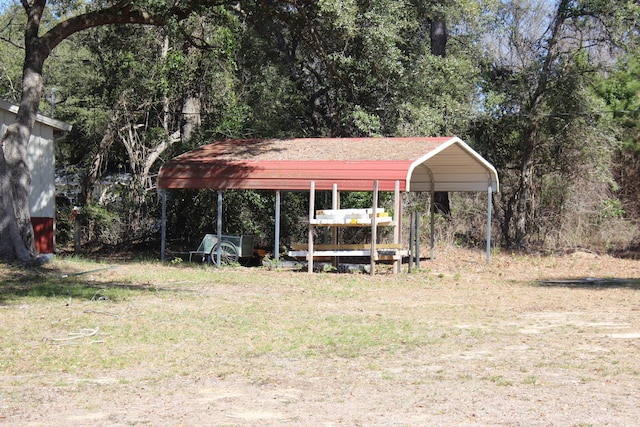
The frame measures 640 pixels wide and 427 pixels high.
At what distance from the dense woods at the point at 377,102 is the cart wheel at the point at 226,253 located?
2.34 m

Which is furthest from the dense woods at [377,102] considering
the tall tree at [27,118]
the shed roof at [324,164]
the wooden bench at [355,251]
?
the wooden bench at [355,251]

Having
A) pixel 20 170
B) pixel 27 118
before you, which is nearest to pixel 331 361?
Result: pixel 20 170

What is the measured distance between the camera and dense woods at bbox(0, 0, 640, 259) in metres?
23.0

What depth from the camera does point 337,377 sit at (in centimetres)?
787

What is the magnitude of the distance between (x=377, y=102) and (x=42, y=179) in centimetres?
1012

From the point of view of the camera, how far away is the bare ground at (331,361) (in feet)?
21.4

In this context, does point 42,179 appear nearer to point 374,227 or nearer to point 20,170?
point 20,170

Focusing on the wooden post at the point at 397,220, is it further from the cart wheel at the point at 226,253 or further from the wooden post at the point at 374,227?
the cart wheel at the point at 226,253

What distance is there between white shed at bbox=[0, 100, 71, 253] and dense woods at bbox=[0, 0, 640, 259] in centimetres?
323

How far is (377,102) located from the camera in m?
24.7

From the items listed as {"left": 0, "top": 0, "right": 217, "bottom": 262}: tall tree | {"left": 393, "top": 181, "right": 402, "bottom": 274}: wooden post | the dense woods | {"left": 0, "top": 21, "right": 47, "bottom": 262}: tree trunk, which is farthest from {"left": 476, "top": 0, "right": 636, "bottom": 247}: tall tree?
{"left": 0, "top": 21, "right": 47, "bottom": 262}: tree trunk

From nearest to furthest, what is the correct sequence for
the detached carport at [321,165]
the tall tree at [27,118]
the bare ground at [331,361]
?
the bare ground at [331,361] < the tall tree at [27,118] < the detached carport at [321,165]

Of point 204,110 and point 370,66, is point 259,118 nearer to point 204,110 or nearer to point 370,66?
point 204,110

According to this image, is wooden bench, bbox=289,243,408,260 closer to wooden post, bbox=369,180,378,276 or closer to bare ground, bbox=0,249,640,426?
wooden post, bbox=369,180,378,276
